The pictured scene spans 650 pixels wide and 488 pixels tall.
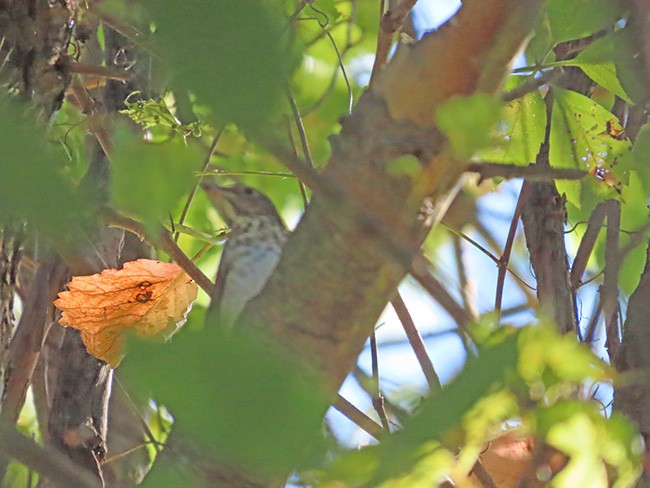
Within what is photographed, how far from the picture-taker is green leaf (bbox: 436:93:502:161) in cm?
65

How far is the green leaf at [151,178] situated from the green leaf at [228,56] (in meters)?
0.15

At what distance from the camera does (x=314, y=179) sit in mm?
639

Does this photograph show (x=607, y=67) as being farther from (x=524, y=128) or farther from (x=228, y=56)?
(x=228, y=56)

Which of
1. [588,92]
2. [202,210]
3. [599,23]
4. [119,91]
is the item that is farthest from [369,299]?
[202,210]

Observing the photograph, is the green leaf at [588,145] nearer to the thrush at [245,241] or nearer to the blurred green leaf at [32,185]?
the thrush at [245,241]

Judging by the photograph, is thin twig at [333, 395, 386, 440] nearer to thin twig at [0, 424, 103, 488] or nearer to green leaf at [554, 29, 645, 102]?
green leaf at [554, 29, 645, 102]

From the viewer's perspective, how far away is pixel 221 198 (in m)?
2.63

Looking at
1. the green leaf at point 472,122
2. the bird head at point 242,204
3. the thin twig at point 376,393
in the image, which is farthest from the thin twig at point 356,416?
the bird head at point 242,204

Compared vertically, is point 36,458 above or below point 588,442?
below

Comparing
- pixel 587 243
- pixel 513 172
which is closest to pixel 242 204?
pixel 587 243

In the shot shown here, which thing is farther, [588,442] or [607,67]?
[607,67]

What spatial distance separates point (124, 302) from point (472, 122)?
44.8 inches

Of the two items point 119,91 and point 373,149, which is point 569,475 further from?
point 119,91

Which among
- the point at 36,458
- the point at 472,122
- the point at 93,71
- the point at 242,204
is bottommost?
the point at 36,458
